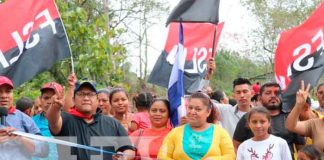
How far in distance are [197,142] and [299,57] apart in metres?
1.96

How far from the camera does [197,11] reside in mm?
6863

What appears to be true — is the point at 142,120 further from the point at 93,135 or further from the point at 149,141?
the point at 93,135

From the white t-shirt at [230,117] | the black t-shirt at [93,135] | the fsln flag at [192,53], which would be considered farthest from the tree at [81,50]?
the black t-shirt at [93,135]

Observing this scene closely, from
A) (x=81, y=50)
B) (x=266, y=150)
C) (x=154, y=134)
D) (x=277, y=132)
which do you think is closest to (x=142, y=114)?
(x=154, y=134)

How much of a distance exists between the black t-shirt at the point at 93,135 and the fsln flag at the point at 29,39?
0.75 m

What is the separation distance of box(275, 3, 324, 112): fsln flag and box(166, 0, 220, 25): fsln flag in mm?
806

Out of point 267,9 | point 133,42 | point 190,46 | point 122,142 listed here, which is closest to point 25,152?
point 122,142

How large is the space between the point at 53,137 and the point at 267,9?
24.2 m

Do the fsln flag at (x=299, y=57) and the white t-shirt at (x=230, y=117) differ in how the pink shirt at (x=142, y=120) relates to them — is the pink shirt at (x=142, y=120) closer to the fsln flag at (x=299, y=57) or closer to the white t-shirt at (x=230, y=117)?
the white t-shirt at (x=230, y=117)

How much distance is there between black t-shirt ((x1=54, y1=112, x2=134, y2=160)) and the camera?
5.25 metres

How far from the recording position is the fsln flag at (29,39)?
575 centimetres

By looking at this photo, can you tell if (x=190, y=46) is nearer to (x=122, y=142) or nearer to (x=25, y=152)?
(x=122, y=142)

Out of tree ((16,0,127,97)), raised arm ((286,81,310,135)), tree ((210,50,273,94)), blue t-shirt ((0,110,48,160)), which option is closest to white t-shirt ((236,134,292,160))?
raised arm ((286,81,310,135))

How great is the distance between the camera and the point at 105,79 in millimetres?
12750
